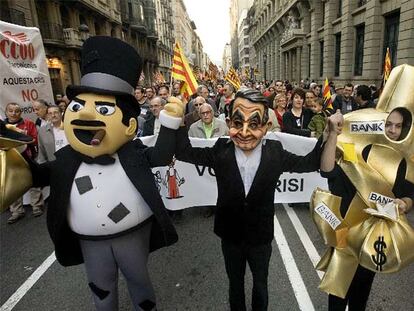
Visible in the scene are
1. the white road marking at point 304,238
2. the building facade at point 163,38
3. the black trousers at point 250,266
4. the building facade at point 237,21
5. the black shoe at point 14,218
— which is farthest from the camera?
the building facade at point 237,21

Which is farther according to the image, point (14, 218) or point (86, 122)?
point (14, 218)

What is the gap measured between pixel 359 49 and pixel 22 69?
52.0 ft

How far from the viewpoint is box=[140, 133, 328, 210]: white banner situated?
174 inches

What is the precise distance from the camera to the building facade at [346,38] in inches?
463

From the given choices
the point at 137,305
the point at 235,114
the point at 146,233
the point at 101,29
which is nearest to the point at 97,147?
the point at 146,233

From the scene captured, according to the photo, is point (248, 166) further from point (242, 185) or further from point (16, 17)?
point (16, 17)

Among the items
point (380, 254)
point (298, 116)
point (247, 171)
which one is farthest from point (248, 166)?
point (298, 116)

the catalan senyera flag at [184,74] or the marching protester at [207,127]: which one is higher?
the catalan senyera flag at [184,74]

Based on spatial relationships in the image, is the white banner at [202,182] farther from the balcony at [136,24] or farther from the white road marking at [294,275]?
the balcony at [136,24]

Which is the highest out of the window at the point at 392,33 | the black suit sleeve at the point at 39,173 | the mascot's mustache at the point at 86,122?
the window at the point at 392,33

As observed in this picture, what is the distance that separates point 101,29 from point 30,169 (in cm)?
2683

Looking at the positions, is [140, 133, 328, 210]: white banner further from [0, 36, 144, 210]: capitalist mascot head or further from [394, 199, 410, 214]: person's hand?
[394, 199, 410, 214]: person's hand

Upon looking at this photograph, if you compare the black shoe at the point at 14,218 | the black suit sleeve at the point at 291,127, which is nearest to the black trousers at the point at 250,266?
the black suit sleeve at the point at 291,127

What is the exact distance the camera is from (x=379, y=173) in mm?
1845
